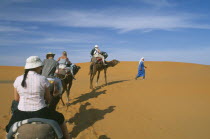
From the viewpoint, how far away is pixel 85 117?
8.61 m

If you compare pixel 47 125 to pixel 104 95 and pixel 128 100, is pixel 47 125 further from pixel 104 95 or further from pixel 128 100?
pixel 104 95

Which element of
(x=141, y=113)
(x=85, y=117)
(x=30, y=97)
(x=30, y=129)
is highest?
(x=30, y=97)

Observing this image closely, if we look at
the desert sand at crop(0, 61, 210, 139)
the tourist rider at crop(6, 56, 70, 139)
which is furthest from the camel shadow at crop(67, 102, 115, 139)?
the tourist rider at crop(6, 56, 70, 139)

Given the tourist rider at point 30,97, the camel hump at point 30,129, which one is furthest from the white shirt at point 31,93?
the camel hump at point 30,129

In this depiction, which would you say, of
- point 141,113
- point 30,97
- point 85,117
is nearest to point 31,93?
point 30,97

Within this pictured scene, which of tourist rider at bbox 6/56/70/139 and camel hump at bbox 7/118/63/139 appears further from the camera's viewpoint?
tourist rider at bbox 6/56/70/139

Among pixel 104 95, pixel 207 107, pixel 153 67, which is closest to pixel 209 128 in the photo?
Answer: pixel 207 107

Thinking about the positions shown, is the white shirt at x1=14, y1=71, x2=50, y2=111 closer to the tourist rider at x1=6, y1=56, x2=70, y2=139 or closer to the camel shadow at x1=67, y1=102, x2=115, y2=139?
the tourist rider at x1=6, y1=56, x2=70, y2=139

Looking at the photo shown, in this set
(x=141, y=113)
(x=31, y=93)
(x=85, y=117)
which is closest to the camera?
(x=31, y=93)

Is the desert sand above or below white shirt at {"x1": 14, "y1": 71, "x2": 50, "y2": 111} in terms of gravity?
below

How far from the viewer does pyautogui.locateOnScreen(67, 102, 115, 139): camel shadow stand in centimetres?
748

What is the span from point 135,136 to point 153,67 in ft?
124

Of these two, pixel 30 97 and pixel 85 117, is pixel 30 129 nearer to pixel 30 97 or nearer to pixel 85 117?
pixel 30 97

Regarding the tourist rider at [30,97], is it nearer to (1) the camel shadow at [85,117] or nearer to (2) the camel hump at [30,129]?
(2) the camel hump at [30,129]
